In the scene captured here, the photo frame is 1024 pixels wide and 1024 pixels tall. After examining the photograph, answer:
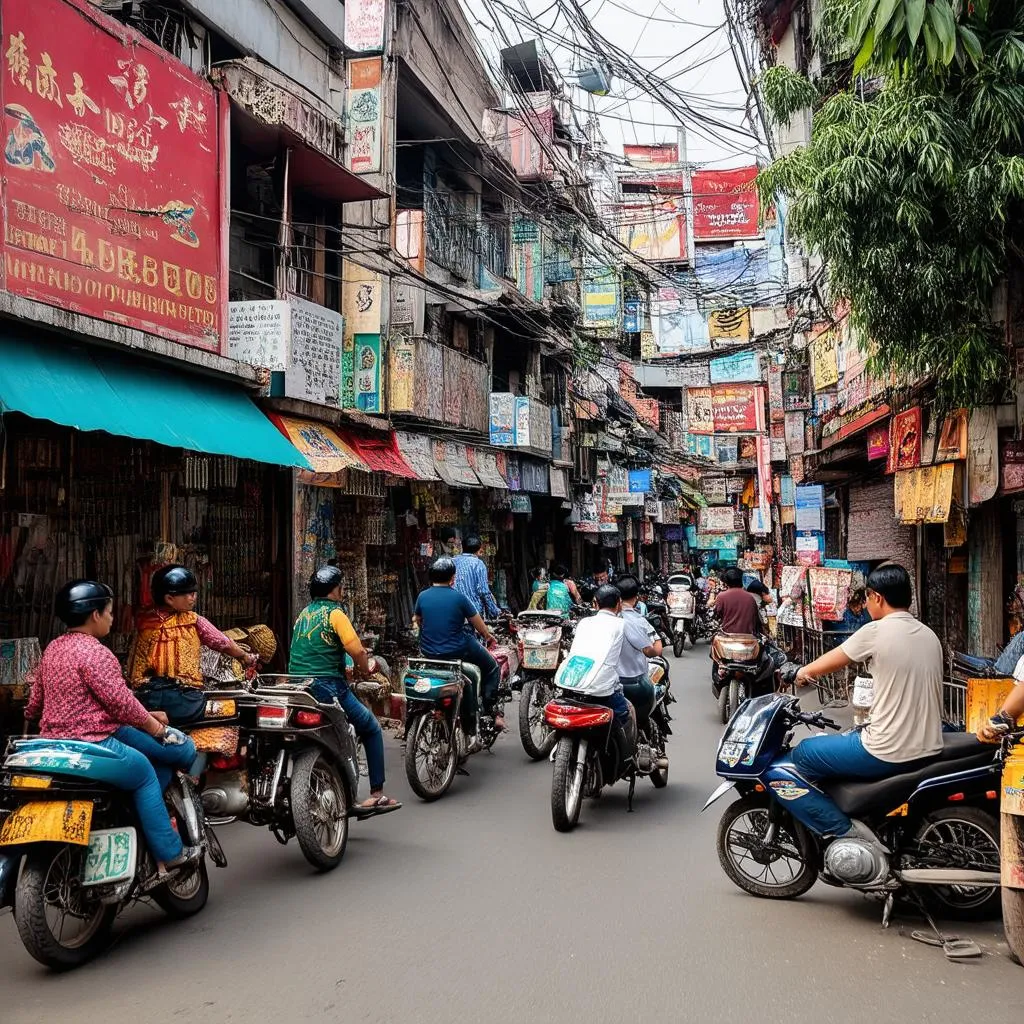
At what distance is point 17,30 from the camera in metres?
7.74

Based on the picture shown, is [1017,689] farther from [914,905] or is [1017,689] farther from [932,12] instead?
[932,12]

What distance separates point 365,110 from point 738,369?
2606 centimetres

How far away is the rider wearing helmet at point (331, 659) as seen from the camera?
6.85 meters

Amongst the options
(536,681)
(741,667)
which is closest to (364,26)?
(536,681)

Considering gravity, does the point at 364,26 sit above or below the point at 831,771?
above

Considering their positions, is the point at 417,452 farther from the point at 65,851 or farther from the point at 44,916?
the point at 44,916

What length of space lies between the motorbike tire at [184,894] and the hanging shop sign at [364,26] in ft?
43.1

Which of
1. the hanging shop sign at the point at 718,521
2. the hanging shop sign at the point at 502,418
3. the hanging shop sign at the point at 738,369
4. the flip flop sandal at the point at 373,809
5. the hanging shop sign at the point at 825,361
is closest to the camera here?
the flip flop sandal at the point at 373,809

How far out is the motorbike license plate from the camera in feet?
14.8

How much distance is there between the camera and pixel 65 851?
4.50 m

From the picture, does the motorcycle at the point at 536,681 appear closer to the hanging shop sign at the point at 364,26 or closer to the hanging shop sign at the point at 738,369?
the hanging shop sign at the point at 364,26

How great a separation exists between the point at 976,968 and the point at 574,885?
224 cm

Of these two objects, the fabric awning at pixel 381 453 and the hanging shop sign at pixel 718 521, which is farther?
the hanging shop sign at pixel 718 521

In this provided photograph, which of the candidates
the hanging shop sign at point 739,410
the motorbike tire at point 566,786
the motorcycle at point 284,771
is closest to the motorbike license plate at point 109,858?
the motorcycle at point 284,771
